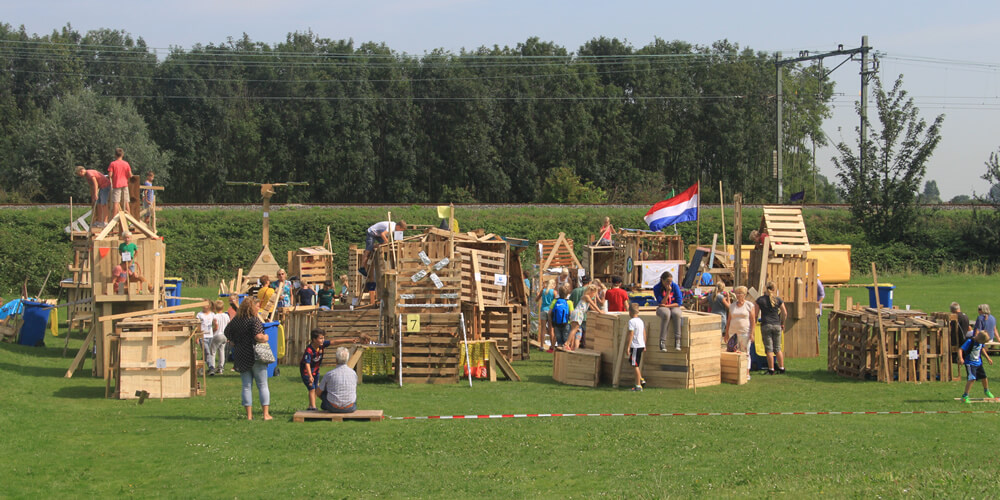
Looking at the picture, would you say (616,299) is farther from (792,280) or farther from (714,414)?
(714,414)

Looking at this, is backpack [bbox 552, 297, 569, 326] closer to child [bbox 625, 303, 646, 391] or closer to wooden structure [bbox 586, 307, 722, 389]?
wooden structure [bbox 586, 307, 722, 389]

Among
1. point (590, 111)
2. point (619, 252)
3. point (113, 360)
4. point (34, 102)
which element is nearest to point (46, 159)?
point (34, 102)

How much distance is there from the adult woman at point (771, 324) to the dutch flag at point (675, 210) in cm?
852

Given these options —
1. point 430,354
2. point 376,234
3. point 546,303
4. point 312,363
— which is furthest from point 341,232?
point 312,363

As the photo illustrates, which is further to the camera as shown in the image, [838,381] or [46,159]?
[46,159]

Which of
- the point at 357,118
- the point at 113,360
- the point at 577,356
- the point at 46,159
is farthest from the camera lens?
the point at 357,118

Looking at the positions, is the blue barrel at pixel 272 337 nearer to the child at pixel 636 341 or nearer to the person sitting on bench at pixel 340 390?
the person sitting on bench at pixel 340 390

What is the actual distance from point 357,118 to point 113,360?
49700mm

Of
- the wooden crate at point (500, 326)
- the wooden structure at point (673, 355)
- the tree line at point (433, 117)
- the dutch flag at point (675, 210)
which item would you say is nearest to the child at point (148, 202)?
the wooden crate at point (500, 326)

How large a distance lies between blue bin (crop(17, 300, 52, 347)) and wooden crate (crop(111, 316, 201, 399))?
710cm

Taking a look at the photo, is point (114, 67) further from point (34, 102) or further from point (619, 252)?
point (619, 252)

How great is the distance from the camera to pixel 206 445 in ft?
37.2

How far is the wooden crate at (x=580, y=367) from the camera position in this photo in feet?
54.0

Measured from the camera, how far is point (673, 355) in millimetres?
16031
